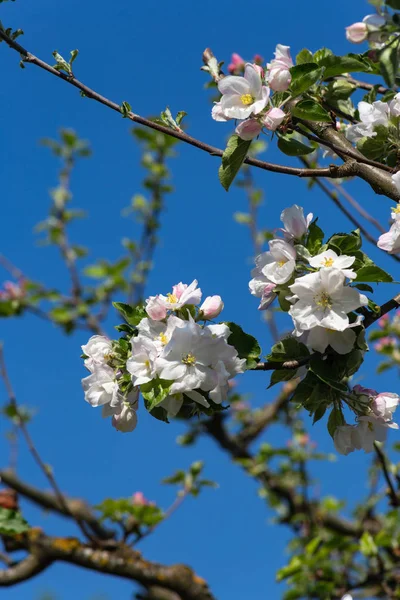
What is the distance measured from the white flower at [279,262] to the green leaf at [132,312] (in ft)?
0.98

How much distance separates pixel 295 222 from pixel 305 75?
343 mm

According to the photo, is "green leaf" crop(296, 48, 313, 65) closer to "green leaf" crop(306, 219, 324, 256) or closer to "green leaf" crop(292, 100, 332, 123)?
"green leaf" crop(292, 100, 332, 123)

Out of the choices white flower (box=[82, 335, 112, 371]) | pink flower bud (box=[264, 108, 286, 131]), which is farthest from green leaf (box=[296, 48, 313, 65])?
white flower (box=[82, 335, 112, 371])

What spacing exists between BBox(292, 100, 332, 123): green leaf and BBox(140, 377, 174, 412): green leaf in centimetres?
70

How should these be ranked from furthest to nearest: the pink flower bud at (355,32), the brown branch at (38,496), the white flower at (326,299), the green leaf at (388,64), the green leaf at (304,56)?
the brown branch at (38,496) → the pink flower bud at (355,32) → the green leaf at (304,56) → the white flower at (326,299) → the green leaf at (388,64)

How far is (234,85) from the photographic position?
63.8 inches

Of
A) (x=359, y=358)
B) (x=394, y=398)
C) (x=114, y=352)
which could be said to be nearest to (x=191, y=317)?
(x=114, y=352)

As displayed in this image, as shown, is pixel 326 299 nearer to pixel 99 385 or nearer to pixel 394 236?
pixel 394 236

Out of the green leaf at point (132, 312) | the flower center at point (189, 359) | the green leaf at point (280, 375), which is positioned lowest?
the flower center at point (189, 359)

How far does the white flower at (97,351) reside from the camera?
163 centimetres

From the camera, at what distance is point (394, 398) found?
159cm

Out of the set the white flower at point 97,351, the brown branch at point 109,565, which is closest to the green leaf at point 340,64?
the white flower at point 97,351

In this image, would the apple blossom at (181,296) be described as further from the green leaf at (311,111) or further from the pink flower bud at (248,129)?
the green leaf at (311,111)

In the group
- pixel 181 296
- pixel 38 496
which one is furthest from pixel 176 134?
pixel 38 496
